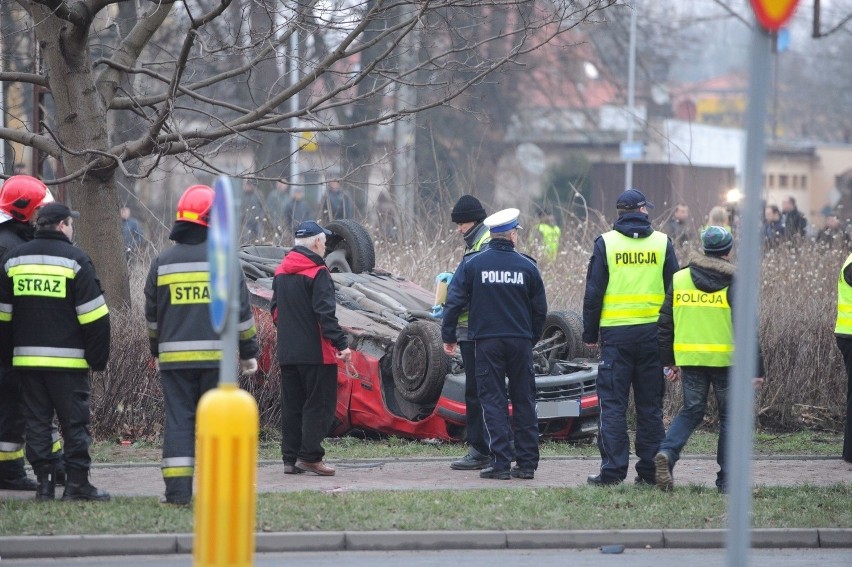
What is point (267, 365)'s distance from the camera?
11531mm

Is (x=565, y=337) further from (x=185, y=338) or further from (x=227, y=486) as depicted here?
(x=227, y=486)

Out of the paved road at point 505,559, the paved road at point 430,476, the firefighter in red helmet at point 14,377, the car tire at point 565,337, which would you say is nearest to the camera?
the paved road at point 505,559

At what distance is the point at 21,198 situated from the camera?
335 inches

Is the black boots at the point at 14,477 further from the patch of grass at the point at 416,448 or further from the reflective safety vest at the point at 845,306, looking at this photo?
the reflective safety vest at the point at 845,306

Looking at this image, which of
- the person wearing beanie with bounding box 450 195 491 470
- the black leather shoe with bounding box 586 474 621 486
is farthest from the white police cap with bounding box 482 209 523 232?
the black leather shoe with bounding box 586 474 621 486

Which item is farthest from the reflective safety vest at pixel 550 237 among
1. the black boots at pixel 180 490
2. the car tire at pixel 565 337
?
the black boots at pixel 180 490

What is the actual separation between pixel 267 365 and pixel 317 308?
228cm

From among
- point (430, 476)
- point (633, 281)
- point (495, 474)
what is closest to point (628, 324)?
point (633, 281)

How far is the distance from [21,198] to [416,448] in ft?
13.2

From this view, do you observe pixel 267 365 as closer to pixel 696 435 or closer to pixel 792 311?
pixel 696 435

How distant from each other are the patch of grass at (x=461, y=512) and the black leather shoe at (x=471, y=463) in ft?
3.92

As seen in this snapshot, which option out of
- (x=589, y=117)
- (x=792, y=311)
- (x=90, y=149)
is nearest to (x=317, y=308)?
(x=90, y=149)

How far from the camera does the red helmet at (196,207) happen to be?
7.94 m

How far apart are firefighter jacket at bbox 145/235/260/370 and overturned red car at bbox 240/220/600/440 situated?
1844mm
